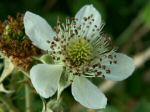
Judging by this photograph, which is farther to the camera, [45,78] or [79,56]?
[79,56]

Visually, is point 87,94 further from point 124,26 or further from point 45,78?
point 124,26

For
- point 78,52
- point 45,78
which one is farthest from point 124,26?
point 45,78

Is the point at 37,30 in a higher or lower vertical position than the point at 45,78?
higher

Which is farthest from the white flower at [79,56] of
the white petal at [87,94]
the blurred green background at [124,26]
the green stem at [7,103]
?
the blurred green background at [124,26]

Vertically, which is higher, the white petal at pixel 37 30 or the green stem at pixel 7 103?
the white petal at pixel 37 30

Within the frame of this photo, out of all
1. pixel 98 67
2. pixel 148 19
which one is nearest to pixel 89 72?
pixel 98 67

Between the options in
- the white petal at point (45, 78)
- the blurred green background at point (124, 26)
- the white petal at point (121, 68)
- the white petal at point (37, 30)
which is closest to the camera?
the white petal at point (45, 78)

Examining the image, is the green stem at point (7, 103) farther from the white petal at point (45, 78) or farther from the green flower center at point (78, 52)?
the green flower center at point (78, 52)

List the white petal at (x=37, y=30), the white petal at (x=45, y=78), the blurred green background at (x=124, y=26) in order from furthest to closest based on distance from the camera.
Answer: the blurred green background at (x=124, y=26)
the white petal at (x=37, y=30)
the white petal at (x=45, y=78)
